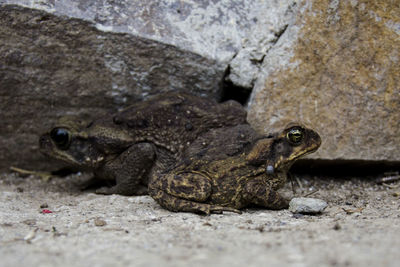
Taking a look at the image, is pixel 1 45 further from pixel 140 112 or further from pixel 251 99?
pixel 251 99

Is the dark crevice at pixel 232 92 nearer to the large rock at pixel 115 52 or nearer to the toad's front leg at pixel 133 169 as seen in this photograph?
Answer: the large rock at pixel 115 52

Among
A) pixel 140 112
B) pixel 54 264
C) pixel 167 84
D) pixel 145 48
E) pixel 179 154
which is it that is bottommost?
pixel 54 264

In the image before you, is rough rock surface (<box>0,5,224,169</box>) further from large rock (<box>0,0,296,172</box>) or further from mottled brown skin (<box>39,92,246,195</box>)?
mottled brown skin (<box>39,92,246,195</box>)

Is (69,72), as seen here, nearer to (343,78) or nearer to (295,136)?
(295,136)

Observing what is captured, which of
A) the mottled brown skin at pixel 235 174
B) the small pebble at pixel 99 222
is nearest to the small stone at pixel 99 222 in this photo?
the small pebble at pixel 99 222

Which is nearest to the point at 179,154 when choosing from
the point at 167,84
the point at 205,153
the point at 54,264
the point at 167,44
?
the point at 205,153

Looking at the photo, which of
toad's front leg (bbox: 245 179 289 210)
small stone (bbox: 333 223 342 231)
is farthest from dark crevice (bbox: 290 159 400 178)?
small stone (bbox: 333 223 342 231)

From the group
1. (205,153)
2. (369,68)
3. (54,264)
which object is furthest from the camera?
(369,68)

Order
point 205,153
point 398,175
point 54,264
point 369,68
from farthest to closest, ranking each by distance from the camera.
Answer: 1. point 398,175
2. point 369,68
3. point 205,153
4. point 54,264
